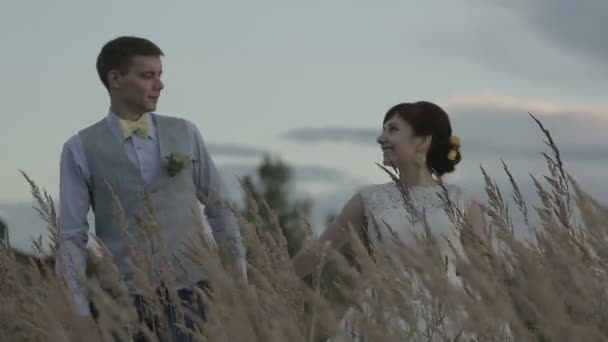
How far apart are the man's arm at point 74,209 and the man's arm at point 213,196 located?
1.76 feet

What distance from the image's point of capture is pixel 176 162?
5348mm

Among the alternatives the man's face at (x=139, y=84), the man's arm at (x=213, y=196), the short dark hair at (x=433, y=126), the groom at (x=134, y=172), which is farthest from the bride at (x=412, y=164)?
the man's face at (x=139, y=84)

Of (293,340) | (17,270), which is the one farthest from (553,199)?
(17,270)

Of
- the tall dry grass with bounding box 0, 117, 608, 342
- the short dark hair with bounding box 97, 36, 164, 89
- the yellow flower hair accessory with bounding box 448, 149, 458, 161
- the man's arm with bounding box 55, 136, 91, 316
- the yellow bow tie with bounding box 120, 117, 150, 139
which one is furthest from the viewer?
the yellow flower hair accessory with bounding box 448, 149, 458, 161

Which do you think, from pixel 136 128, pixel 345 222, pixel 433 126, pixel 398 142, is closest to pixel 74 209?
pixel 136 128

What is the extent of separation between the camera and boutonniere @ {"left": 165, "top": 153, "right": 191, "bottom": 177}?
5340 mm

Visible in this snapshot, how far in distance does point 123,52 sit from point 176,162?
2.35ft

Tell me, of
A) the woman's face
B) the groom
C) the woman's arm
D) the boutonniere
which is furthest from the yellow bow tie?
the woman's face

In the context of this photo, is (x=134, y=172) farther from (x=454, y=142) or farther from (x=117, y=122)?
(x=454, y=142)

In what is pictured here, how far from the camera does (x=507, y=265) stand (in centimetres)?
328

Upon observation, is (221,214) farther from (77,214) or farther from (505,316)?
(505,316)

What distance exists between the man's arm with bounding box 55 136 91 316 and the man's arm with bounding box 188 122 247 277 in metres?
0.54

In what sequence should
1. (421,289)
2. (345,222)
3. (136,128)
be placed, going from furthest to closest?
(345,222) < (136,128) < (421,289)

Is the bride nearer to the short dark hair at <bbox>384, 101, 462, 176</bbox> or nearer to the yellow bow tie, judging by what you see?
the short dark hair at <bbox>384, 101, 462, 176</bbox>
